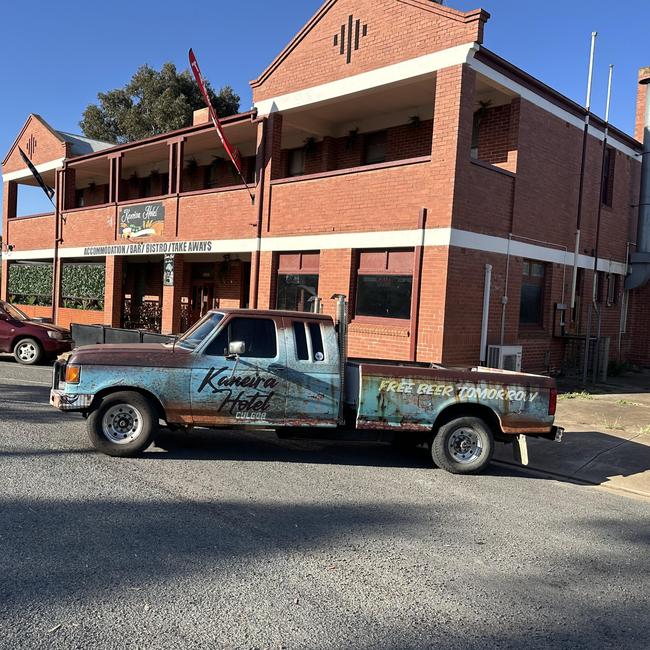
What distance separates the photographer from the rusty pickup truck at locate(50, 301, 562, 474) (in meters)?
6.81

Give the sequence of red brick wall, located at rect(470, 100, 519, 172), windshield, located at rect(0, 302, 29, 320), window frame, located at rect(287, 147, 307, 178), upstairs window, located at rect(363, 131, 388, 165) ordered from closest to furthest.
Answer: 1. red brick wall, located at rect(470, 100, 519, 172)
2. windshield, located at rect(0, 302, 29, 320)
3. upstairs window, located at rect(363, 131, 388, 165)
4. window frame, located at rect(287, 147, 307, 178)

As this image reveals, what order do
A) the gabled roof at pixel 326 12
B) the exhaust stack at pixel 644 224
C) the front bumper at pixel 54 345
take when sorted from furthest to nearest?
the exhaust stack at pixel 644 224 < the front bumper at pixel 54 345 < the gabled roof at pixel 326 12

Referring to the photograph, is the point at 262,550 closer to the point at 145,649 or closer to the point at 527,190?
the point at 145,649

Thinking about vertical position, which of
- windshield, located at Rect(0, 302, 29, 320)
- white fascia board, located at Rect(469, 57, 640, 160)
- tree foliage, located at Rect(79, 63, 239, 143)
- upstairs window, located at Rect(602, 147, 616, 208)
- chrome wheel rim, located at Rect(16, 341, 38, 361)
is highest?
tree foliage, located at Rect(79, 63, 239, 143)

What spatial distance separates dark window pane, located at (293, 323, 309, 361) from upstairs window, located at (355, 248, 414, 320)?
18.8 feet

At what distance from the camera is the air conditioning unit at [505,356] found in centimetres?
1294

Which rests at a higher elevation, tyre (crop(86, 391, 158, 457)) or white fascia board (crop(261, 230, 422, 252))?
white fascia board (crop(261, 230, 422, 252))

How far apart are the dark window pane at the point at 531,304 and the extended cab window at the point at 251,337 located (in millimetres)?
8800

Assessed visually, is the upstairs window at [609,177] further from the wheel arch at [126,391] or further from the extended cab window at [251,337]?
the wheel arch at [126,391]

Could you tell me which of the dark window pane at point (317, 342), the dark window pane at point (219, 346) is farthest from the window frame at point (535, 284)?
the dark window pane at point (219, 346)

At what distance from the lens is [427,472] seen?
7.21 metres

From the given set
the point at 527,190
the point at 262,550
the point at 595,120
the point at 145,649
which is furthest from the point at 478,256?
the point at 145,649

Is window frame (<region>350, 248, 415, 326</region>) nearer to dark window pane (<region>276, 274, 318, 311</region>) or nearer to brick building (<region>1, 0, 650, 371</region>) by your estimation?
brick building (<region>1, 0, 650, 371</region>)

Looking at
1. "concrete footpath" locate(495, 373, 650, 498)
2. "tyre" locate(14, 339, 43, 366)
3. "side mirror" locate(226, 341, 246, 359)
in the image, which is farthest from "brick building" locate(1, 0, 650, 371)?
"side mirror" locate(226, 341, 246, 359)
